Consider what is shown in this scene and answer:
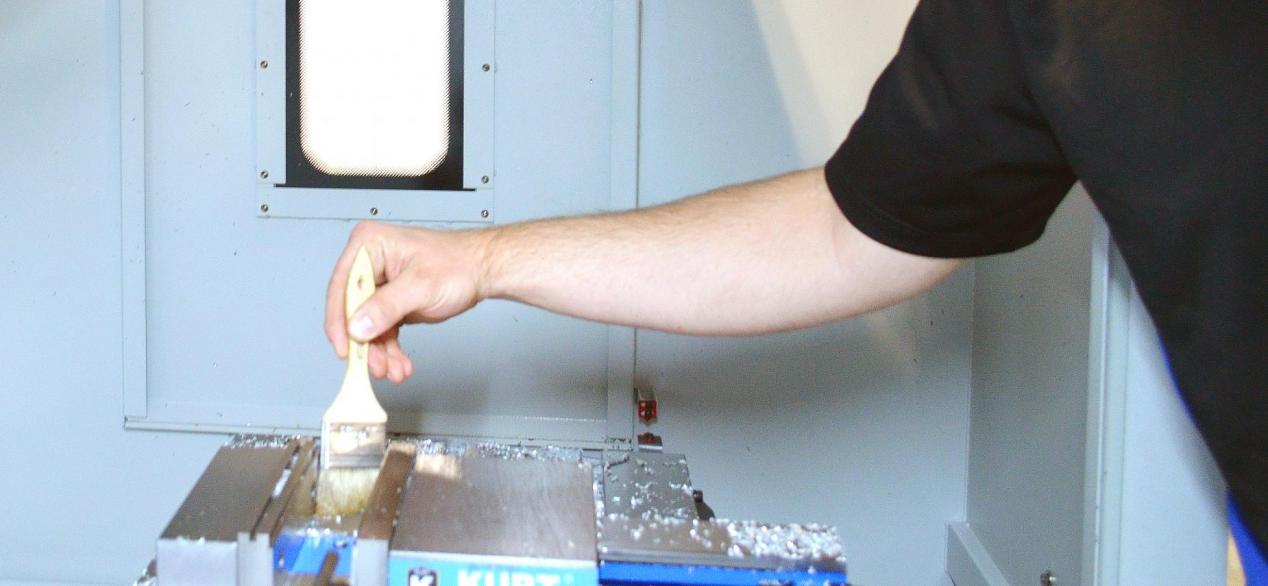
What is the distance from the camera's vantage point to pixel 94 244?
181cm

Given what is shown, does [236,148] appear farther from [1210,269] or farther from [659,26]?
[1210,269]

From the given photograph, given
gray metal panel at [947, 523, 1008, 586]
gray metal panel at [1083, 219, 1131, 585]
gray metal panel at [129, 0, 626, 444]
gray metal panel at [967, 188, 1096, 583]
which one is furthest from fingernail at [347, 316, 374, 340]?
gray metal panel at [947, 523, 1008, 586]

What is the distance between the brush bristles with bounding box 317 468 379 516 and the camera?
79cm

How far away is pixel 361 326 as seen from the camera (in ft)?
2.73

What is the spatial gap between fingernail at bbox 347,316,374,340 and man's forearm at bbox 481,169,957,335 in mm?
168

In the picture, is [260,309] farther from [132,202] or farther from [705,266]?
[705,266]

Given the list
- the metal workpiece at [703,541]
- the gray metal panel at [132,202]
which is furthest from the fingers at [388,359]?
the gray metal panel at [132,202]

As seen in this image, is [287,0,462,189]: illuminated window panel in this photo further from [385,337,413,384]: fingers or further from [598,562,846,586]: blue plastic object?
Answer: [598,562,846,586]: blue plastic object

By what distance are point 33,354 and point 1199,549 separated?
5.75ft

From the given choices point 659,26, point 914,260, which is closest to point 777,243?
point 914,260

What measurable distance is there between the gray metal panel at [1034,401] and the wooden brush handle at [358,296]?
78cm

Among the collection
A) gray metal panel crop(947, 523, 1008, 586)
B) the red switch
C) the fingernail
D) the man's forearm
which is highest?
the man's forearm

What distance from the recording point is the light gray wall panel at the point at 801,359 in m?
1.69

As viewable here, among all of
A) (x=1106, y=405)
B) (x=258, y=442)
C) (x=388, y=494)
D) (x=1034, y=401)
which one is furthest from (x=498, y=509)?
(x=1034, y=401)
